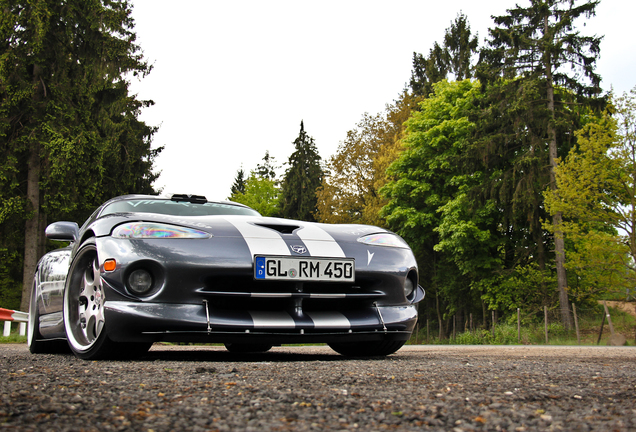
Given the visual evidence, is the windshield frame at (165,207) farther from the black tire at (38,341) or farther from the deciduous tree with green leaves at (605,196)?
the deciduous tree with green leaves at (605,196)

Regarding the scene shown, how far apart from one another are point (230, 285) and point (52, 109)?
19160mm

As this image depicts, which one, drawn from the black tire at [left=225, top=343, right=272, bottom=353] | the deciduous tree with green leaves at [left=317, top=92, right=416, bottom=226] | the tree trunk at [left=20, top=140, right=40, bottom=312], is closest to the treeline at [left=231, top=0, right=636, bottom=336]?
the deciduous tree with green leaves at [left=317, top=92, right=416, bottom=226]

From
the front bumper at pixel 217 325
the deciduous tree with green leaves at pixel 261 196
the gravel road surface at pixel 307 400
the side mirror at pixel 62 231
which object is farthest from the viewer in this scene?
the deciduous tree with green leaves at pixel 261 196

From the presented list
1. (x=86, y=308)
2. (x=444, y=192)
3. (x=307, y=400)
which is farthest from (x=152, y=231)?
(x=444, y=192)

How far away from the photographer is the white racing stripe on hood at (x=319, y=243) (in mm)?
4258

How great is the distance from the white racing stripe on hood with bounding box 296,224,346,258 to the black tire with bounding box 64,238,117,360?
55.5 inches

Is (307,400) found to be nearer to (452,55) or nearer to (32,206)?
(32,206)

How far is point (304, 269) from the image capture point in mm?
4125

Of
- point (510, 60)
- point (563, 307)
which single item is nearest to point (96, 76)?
point (510, 60)

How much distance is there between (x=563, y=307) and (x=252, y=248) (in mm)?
21046

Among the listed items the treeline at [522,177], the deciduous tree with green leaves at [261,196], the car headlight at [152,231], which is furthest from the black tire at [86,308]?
the deciduous tree with green leaves at [261,196]

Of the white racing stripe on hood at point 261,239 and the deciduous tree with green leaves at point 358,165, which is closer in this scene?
the white racing stripe on hood at point 261,239

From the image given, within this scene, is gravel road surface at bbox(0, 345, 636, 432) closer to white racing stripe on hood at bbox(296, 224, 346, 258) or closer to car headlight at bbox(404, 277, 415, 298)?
white racing stripe on hood at bbox(296, 224, 346, 258)

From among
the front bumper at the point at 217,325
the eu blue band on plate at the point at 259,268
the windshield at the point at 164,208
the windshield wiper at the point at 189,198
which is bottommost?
the front bumper at the point at 217,325
